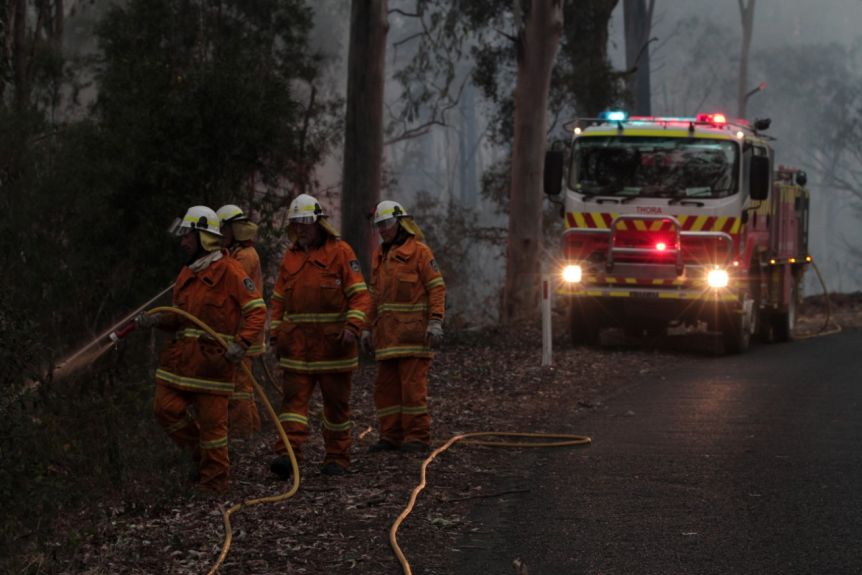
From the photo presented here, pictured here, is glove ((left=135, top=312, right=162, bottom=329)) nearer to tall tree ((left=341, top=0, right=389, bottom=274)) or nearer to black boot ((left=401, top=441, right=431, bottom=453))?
black boot ((left=401, top=441, right=431, bottom=453))

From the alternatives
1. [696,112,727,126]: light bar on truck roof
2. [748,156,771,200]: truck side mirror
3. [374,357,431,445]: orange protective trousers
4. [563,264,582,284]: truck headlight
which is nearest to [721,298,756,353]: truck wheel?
[748,156,771,200]: truck side mirror

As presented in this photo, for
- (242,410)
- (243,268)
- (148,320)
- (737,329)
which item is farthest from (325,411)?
(737,329)

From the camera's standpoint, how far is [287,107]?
1620 cm

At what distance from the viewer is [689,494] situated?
816cm

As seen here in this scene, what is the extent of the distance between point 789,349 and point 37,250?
10.4 m

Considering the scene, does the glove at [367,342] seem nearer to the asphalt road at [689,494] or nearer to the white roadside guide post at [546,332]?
the asphalt road at [689,494]

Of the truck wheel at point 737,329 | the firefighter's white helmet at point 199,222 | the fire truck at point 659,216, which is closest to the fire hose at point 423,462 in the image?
the firefighter's white helmet at point 199,222

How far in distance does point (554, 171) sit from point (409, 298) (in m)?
7.68

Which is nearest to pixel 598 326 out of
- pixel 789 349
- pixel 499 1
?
pixel 789 349

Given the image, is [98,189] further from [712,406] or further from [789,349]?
[789,349]

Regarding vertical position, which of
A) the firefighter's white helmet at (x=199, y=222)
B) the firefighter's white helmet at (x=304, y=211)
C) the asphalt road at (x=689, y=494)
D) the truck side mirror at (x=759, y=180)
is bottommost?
the asphalt road at (x=689, y=494)

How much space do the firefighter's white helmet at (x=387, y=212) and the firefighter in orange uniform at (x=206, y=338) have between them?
1.32 m

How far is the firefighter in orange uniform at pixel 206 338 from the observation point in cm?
802

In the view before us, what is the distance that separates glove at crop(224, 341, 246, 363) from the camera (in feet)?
25.9
